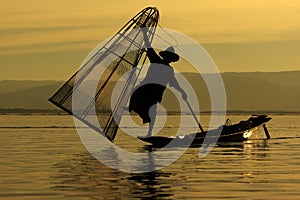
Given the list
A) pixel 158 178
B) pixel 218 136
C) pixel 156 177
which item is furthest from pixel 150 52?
pixel 158 178

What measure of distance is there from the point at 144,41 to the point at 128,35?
211cm

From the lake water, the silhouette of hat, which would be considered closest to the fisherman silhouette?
the silhouette of hat

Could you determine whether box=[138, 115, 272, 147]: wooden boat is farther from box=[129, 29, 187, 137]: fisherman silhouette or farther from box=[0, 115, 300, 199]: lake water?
box=[0, 115, 300, 199]: lake water

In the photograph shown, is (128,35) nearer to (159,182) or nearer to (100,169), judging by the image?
(100,169)

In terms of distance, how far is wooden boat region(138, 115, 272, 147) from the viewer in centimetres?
5444

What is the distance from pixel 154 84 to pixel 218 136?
8.12 metres

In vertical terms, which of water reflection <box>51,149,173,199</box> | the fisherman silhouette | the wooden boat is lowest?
water reflection <box>51,149,173,199</box>

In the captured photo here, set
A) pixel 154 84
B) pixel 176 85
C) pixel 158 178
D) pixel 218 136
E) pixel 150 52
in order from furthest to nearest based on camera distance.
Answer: pixel 218 136 < pixel 154 84 < pixel 176 85 < pixel 150 52 < pixel 158 178

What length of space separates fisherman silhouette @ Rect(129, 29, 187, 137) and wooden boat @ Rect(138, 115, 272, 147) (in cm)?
175

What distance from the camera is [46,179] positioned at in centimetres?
3203

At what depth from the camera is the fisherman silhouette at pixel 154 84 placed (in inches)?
2078

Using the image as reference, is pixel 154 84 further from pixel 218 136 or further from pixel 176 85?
pixel 218 136

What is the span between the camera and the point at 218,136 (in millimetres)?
59438

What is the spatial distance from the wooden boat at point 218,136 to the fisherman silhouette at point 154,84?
175 cm
